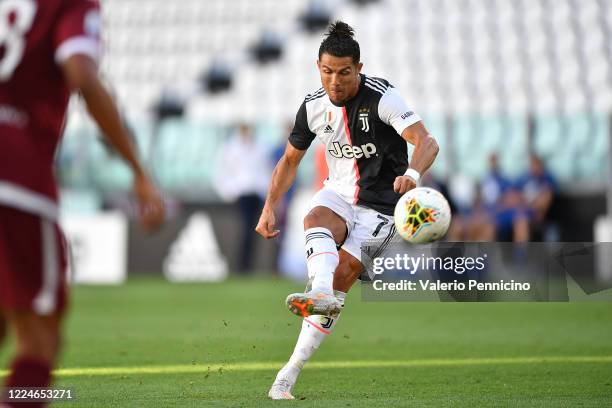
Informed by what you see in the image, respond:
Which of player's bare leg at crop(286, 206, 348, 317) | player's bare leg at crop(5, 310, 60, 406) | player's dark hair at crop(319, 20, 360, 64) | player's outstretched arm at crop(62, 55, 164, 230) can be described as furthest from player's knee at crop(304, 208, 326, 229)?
player's bare leg at crop(5, 310, 60, 406)

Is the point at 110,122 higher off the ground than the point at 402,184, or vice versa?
the point at 110,122

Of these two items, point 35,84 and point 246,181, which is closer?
point 35,84

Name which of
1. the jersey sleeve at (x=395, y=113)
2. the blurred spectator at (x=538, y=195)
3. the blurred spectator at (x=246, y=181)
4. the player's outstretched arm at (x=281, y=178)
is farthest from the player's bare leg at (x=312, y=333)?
the blurred spectator at (x=538, y=195)

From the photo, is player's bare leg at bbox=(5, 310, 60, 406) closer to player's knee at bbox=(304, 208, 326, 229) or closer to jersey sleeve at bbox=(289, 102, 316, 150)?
player's knee at bbox=(304, 208, 326, 229)

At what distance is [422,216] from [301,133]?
108 cm

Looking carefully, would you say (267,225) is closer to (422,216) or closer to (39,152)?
(422,216)

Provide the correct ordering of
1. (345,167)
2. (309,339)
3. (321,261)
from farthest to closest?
(345,167)
(309,339)
(321,261)

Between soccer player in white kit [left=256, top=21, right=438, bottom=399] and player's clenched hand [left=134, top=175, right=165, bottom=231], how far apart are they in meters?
2.47

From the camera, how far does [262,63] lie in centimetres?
2308

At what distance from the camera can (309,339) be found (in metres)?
6.23

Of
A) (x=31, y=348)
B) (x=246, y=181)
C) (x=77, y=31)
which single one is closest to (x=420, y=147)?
(x=77, y=31)

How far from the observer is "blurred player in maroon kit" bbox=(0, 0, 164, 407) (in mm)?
3314

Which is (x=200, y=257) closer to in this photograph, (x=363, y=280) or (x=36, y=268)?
(x=363, y=280)

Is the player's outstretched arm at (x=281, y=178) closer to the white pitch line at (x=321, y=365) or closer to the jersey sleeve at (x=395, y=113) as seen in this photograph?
the jersey sleeve at (x=395, y=113)
